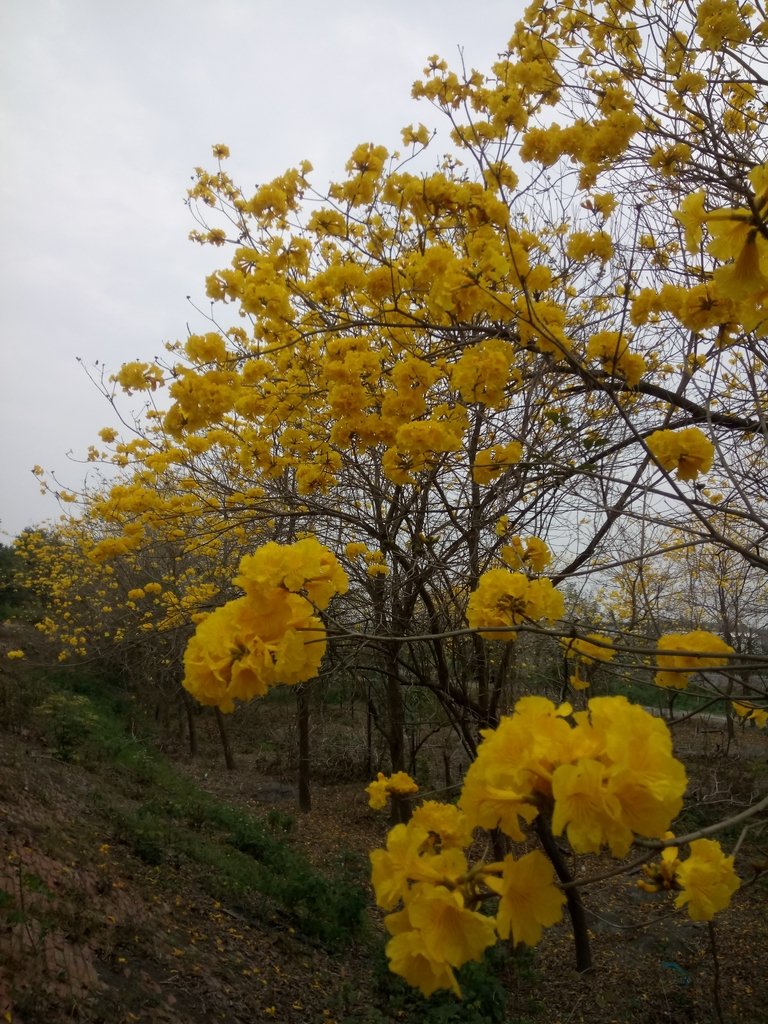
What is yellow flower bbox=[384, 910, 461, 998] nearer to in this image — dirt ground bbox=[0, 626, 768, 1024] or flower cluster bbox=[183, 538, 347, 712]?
flower cluster bbox=[183, 538, 347, 712]

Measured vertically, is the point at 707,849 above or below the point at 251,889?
above

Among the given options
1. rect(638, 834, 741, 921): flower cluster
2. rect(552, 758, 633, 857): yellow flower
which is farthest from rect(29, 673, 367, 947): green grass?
rect(552, 758, 633, 857): yellow flower

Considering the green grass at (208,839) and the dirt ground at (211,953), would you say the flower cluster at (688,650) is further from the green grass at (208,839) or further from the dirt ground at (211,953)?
the green grass at (208,839)

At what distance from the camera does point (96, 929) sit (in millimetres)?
4070

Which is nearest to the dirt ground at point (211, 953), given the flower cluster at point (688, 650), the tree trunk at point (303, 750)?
the flower cluster at point (688, 650)

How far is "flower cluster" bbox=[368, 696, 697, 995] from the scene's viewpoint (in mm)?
923

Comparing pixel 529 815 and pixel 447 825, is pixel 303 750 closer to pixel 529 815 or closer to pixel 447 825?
pixel 447 825

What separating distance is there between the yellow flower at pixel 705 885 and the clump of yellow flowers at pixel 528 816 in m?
0.49

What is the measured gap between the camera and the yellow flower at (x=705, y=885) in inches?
56.4

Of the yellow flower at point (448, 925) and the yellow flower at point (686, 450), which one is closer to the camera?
the yellow flower at point (448, 925)

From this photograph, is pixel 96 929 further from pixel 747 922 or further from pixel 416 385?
A: pixel 747 922

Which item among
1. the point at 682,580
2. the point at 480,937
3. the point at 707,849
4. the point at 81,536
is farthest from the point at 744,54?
the point at 81,536

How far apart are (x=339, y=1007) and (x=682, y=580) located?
9.00m

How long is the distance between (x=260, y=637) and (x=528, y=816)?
62cm
